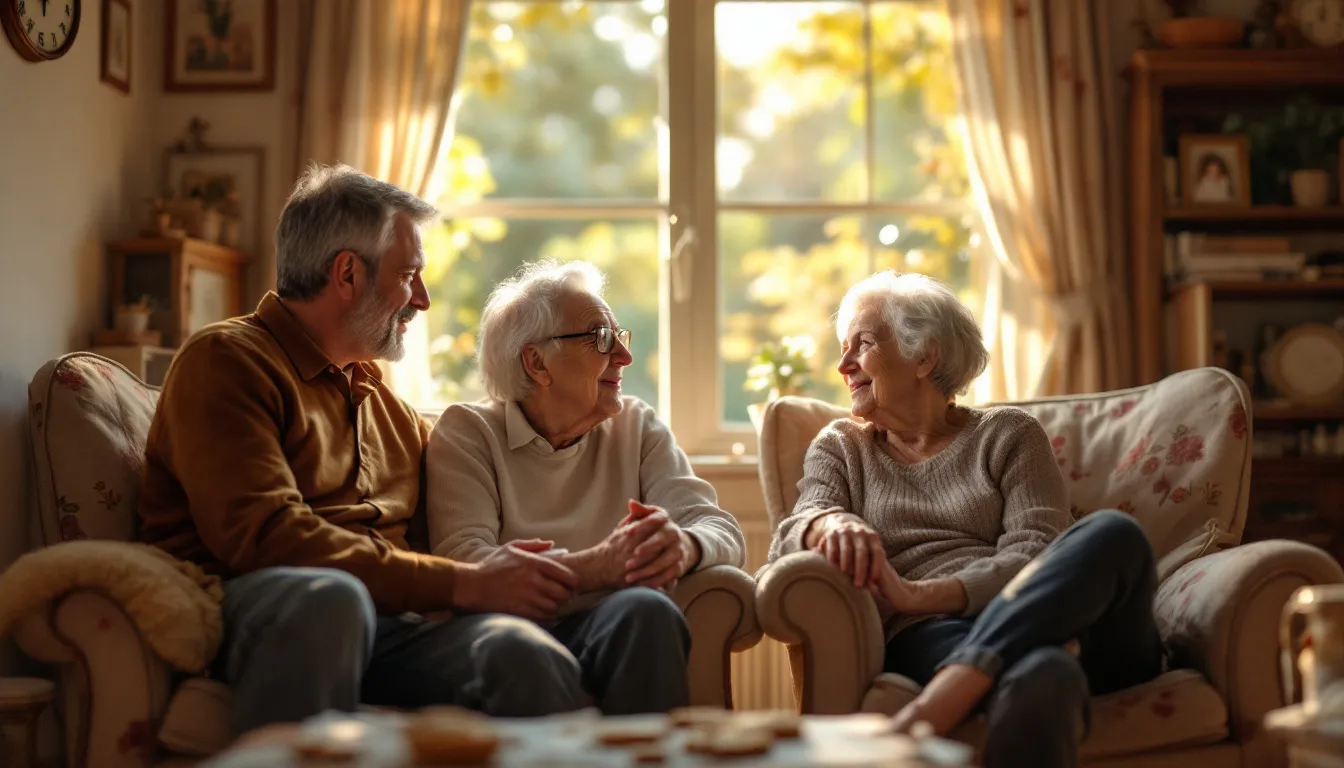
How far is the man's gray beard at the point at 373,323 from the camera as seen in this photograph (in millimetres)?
2307

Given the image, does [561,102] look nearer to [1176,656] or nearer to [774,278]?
[774,278]

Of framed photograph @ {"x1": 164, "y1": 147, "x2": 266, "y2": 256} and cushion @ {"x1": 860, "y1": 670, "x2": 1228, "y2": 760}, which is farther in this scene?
framed photograph @ {"x1": 164, "y1": 147, "x2": 266, "y2": 256}

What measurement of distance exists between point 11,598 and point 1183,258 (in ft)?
9.41

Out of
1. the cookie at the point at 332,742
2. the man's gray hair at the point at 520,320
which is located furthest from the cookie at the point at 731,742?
the man's gray hair at the point at 520,320

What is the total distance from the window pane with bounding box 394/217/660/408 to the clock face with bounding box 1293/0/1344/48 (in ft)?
6.02

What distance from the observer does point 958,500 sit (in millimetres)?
2381

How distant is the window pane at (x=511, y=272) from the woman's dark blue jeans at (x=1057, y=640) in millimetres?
1679

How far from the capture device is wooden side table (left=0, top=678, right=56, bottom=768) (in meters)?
1.94

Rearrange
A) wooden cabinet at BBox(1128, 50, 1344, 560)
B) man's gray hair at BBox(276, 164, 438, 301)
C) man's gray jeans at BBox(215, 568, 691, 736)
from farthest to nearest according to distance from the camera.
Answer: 1. wooden cabinet at BBox(1128, 50, 1344, 560)
2. man's gray hair at BBox(276, 164, 438, 301)
3. man's gray jeans at BBox(215, 568, 691, 736)

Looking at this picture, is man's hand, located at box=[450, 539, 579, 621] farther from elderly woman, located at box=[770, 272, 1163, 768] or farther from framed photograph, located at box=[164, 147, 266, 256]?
framed photograph, located at box=[164, 147, 266, 256]

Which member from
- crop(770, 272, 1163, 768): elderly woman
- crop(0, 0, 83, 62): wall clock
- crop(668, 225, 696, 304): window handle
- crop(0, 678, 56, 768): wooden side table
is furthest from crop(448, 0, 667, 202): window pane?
crop(0, 678, 56, 768): wooden side table

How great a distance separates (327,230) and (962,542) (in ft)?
4.17

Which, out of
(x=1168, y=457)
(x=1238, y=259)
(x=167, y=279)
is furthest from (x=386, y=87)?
(x=1238, y=259)

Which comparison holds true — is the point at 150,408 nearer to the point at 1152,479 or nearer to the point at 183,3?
the point at 183,3
